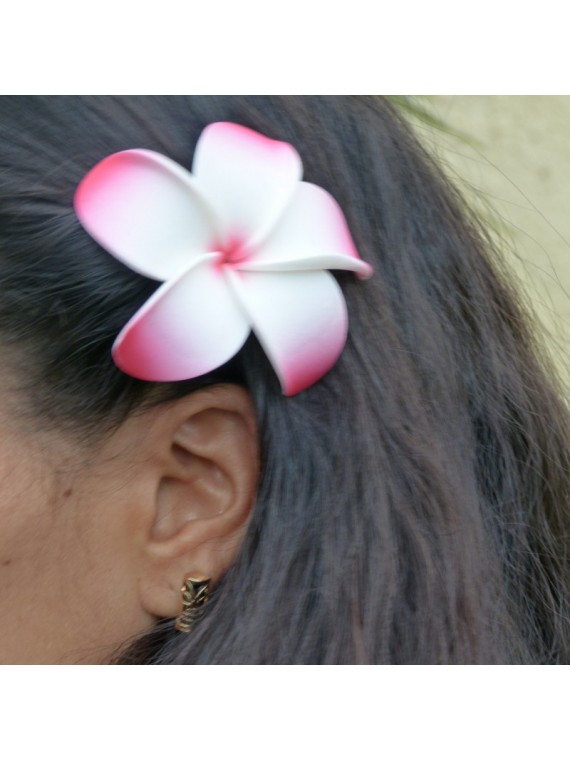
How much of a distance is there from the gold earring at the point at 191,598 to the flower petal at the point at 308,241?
1.15 ft

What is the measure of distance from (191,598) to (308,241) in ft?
1.37

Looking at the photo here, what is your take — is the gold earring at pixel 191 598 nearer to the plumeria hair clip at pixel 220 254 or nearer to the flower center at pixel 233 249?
the plumeria hair clip at pixel 220 254

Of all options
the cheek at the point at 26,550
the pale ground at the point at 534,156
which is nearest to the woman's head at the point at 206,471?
the cheek at the point at 26,550

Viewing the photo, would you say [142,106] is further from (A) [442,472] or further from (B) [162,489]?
(A) [442,472]

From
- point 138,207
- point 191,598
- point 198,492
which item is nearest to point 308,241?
point 138,207

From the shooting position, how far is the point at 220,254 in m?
0.88

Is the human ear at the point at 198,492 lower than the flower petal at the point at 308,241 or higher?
lower

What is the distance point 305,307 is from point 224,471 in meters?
0.21

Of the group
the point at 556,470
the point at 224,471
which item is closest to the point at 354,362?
the point at 224,471

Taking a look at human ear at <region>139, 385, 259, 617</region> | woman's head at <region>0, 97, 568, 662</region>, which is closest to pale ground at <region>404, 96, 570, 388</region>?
woman's head at <region>0, 97, 568, 662</region>

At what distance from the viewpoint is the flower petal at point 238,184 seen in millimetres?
877

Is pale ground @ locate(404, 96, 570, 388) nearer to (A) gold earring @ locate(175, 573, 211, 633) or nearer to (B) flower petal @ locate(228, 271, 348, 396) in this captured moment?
(B) flower petal @ locate(228, 271, 348, 396)

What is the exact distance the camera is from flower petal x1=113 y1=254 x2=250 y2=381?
84 cm

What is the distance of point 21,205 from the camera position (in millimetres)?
890
